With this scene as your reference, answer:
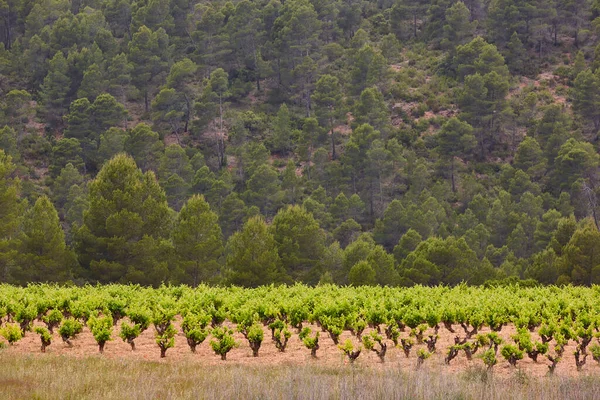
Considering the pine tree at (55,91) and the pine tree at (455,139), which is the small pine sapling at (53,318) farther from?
the pine tree at (55,91)

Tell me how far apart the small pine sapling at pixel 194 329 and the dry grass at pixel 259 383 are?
202 cm

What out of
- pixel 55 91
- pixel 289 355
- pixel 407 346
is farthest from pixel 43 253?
pixel 55 91

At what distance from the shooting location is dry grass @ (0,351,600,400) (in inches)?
413

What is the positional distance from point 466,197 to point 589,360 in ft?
166

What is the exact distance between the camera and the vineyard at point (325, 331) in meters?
14.9

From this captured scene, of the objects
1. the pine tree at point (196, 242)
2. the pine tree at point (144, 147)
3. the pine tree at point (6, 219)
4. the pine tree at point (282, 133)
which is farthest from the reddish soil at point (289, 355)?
the pine tree at point (282, 133)

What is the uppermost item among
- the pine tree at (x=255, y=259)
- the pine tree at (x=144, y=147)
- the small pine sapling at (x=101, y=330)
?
the pine tree at (x=144, y=147)

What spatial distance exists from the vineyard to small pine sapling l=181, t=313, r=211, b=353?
27 mm

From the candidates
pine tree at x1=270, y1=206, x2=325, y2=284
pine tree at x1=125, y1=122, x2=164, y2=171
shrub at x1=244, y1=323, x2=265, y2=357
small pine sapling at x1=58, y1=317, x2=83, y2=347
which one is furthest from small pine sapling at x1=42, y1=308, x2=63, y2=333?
pine tree at x1=125, y1=122, x2=164, y2=171

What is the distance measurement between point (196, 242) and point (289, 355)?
870 inches

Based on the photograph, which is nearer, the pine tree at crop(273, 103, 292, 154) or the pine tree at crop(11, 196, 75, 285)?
the pine tree at crop(11, 196, 75, 285)

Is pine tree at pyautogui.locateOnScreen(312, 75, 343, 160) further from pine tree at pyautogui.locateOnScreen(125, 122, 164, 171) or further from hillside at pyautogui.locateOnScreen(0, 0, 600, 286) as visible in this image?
pine tree at pyautogui.locateOnScreen(125, 122, 164, 171)

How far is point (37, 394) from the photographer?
10.5 meters

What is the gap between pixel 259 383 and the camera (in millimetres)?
10992
